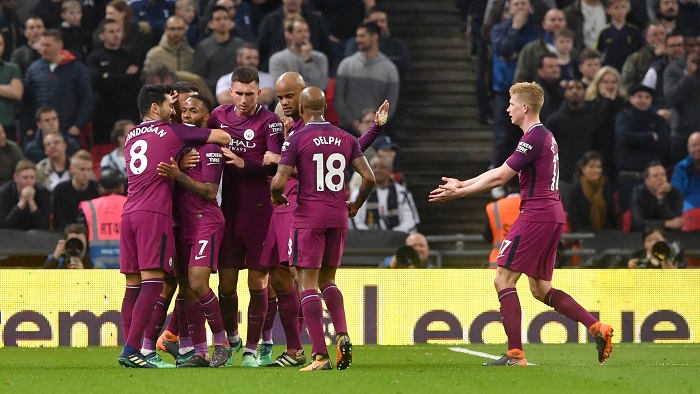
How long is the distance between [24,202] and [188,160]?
608 centimetres

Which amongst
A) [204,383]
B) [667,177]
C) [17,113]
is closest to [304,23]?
[17,113]

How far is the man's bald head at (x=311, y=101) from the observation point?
10.5m

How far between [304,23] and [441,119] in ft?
11.8

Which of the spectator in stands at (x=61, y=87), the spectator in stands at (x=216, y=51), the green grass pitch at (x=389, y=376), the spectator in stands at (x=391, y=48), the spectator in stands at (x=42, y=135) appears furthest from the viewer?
the spectator in stands at (x=391, y=48)

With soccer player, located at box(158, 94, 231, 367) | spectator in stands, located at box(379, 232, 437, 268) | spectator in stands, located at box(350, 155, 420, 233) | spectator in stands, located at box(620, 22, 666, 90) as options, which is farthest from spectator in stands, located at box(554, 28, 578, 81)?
soccer player, located at box(158, 94, 231, 367)

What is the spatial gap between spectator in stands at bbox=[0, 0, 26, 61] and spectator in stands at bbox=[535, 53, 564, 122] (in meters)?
6.86

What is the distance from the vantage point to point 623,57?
65.7 ft

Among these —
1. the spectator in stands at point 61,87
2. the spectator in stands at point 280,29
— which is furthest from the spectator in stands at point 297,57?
the spectator in stands at point 61,87

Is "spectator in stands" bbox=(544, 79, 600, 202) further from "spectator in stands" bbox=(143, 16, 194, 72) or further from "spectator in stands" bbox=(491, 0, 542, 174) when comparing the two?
"spectator in stands" bbox=(143, 16, 194, 72)

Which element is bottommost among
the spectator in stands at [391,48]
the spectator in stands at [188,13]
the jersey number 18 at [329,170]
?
the jersey number 18 at [329,170]

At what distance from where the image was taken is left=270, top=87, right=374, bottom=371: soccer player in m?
10.4

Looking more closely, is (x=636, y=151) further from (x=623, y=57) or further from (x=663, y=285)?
(x=663, y=285)

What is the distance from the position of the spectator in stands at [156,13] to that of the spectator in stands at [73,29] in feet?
2.72

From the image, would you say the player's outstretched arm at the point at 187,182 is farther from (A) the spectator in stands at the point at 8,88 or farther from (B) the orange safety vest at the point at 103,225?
(A) the spectator in stands at the point at 8,88
